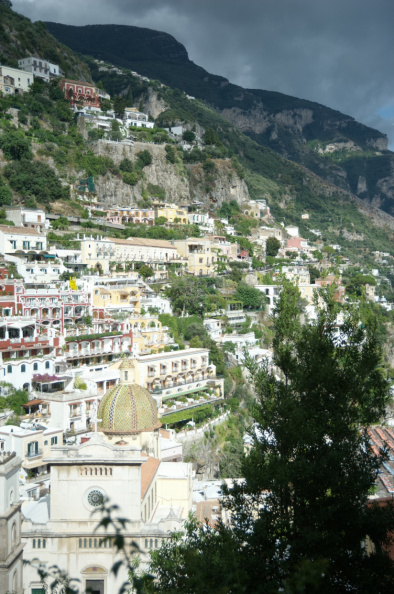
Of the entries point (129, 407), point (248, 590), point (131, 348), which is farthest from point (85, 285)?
point (248, 590)

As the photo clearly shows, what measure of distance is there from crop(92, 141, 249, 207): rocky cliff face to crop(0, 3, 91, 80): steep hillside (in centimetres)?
2150

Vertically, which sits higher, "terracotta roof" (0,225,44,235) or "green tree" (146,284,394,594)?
"terracotta roof" (0,225,44,235)

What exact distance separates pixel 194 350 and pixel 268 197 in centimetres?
8518

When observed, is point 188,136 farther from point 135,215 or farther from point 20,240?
point 20,240

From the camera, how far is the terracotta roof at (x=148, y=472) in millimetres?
22825

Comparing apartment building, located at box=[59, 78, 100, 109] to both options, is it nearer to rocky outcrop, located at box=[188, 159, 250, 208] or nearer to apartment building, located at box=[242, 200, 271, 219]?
rocky outcrop, located at box=[188, 159, 250, 208]

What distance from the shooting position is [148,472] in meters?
24.5

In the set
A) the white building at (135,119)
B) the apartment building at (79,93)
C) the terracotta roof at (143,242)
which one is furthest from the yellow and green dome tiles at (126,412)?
the white building at (135,119)

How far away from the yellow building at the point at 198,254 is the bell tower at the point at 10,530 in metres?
55.3

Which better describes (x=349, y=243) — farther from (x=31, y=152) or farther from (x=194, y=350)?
(x=194, y=350)

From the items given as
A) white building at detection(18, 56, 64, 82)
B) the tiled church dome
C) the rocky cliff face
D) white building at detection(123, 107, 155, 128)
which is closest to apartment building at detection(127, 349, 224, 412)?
the tiled church dome

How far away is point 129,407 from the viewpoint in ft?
86.9

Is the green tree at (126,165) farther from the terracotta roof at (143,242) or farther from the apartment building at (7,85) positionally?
the terracotta roof at (143,242)

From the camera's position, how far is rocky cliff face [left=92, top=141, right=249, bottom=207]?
88.5m
